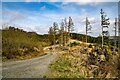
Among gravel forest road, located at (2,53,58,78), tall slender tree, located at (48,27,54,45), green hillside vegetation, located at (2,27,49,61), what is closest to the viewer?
gravel forest road, located at (2,53,58,78)

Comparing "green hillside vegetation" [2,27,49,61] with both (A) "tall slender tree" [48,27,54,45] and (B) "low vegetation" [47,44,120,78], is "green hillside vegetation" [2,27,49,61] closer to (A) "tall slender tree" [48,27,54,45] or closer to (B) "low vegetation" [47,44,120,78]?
(B) "low vegetation" [47,44,120,78]

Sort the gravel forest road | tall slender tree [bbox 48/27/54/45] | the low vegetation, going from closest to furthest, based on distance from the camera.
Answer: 1. the low vegetation
2. the gravel forest road
3. tall slender tree [bbox 48/27/54/45]

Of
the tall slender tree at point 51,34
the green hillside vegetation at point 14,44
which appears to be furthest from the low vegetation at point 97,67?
the tall slender tree at point 51,34

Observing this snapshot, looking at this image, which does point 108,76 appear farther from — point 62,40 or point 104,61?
point 62,40

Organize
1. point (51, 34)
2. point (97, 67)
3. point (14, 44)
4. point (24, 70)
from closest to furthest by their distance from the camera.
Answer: point (97, 67), point (24, 70), point (14, 44), point (51, 34)

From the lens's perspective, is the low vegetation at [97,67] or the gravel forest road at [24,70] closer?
the low vegetation at [97,67]

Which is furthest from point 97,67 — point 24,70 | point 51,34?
point 51,34

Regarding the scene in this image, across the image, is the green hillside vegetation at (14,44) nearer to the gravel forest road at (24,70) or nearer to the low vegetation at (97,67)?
the gravel forest road at (24,70)

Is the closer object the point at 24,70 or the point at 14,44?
the point at 24,70

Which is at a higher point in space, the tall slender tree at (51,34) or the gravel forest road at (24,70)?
the tall slender tree at (51,34)

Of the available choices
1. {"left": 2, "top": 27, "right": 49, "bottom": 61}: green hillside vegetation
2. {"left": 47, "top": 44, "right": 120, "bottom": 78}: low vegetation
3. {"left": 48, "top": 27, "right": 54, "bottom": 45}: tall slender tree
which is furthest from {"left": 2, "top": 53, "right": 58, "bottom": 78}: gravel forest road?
{"left": 48, "top": 27, "right": 54, "bottom": 45}: tall slender tree

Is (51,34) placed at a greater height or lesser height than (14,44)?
greater

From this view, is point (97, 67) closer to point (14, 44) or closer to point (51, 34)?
point (14, 44)

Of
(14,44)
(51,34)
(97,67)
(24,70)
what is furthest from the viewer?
(51,34)
